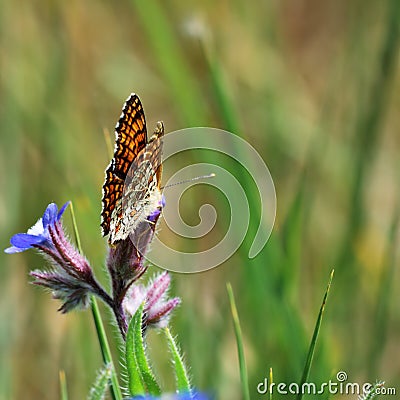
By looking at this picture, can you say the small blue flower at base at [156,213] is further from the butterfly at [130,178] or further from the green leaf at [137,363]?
the green leaf at [137,363]

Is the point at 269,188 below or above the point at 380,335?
above

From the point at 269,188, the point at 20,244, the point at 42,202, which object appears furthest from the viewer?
the point at 42,202

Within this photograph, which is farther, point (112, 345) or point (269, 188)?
point (269, 188)

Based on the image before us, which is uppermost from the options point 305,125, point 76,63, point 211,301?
point 76,63

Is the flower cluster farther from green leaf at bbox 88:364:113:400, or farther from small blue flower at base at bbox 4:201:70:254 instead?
green leaf at bbox 88:364:113:400

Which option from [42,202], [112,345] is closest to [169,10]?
[42,202]

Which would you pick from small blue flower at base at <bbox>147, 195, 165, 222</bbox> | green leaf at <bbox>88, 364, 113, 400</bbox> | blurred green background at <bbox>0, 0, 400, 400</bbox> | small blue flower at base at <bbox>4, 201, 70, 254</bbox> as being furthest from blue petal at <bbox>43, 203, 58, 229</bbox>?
blurred green background at <bbox>0, 0, 400, 400</bbox>

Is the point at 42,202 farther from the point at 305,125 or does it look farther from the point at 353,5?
the point at 353,5

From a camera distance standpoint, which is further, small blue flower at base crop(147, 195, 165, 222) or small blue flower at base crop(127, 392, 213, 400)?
small blue flower at base crop(147, 195, 165, 222)
